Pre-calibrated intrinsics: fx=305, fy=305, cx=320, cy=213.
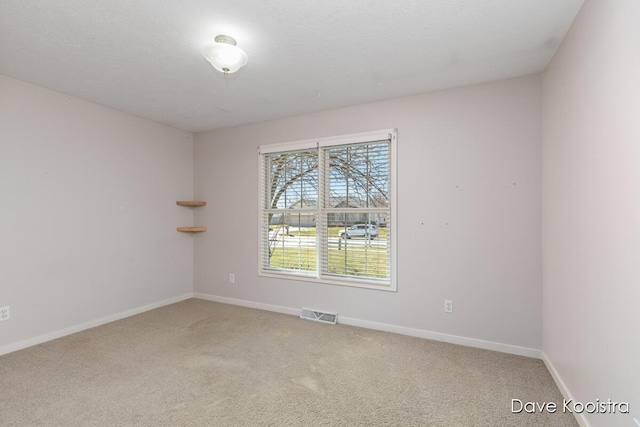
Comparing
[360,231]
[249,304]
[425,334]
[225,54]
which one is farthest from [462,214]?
[249,304]

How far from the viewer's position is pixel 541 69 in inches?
102

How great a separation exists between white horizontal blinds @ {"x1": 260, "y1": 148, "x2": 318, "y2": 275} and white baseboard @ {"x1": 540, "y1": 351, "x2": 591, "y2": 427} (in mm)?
2362

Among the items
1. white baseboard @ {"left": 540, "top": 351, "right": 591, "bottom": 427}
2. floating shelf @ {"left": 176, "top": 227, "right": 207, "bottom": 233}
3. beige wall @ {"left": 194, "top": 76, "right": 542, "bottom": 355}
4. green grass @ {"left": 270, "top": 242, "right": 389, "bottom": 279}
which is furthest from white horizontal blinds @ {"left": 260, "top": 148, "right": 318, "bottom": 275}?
white baseboard @ {"left": 540, "top": 351, "right": 591, "bottom": 427}

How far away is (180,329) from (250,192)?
6.03 feet

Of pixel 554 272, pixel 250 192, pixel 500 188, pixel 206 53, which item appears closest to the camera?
pixel 206 53

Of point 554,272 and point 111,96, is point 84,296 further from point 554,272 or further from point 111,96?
point 554,272

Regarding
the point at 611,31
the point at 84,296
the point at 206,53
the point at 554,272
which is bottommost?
the point at 84,296

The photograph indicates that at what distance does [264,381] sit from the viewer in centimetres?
227

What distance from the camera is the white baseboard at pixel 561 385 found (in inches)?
69.8

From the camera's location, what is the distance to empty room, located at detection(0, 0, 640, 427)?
1.82 metres

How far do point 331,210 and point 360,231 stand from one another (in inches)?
17.2

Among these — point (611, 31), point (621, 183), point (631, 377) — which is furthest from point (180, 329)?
point (611, 31)

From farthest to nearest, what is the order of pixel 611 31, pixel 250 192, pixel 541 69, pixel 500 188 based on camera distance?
pixel 250 192 → pixel 500 188 → pixel 541 69 → pixel 611 31

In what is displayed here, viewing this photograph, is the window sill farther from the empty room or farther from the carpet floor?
the carpet floor
